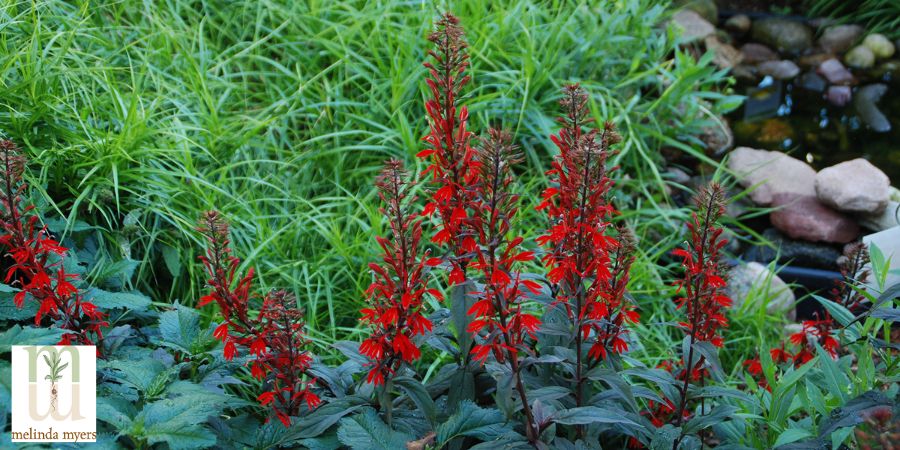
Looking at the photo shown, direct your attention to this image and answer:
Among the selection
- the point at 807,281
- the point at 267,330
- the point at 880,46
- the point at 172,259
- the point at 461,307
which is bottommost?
the point at 807,281

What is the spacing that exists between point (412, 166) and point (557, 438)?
1.64 m

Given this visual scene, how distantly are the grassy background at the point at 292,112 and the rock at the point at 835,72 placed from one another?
4.44 feet

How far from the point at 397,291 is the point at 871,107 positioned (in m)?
4.19

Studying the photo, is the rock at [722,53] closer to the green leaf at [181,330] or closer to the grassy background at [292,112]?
the grassy background at [292,112]

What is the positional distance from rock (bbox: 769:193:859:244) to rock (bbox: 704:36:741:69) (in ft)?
5.18

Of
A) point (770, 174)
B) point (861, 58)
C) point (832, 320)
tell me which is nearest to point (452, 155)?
point (832, 320)

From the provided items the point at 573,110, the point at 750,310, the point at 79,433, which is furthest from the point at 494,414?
the point at 750,310

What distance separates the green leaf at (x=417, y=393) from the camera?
170 centimetres

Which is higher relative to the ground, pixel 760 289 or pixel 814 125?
pixel 814 125

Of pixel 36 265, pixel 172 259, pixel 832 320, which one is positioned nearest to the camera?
pixel 36 265

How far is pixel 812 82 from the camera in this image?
5.08 m

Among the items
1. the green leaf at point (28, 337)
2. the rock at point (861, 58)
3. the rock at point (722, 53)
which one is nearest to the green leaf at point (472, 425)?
the green leaf at point (28, 337)

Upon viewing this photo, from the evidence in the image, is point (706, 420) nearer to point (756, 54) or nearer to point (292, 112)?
point (292, 112)

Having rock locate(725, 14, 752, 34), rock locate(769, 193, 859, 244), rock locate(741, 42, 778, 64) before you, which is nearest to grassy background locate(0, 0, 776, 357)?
rock locate(769, 193, 859, 244)
